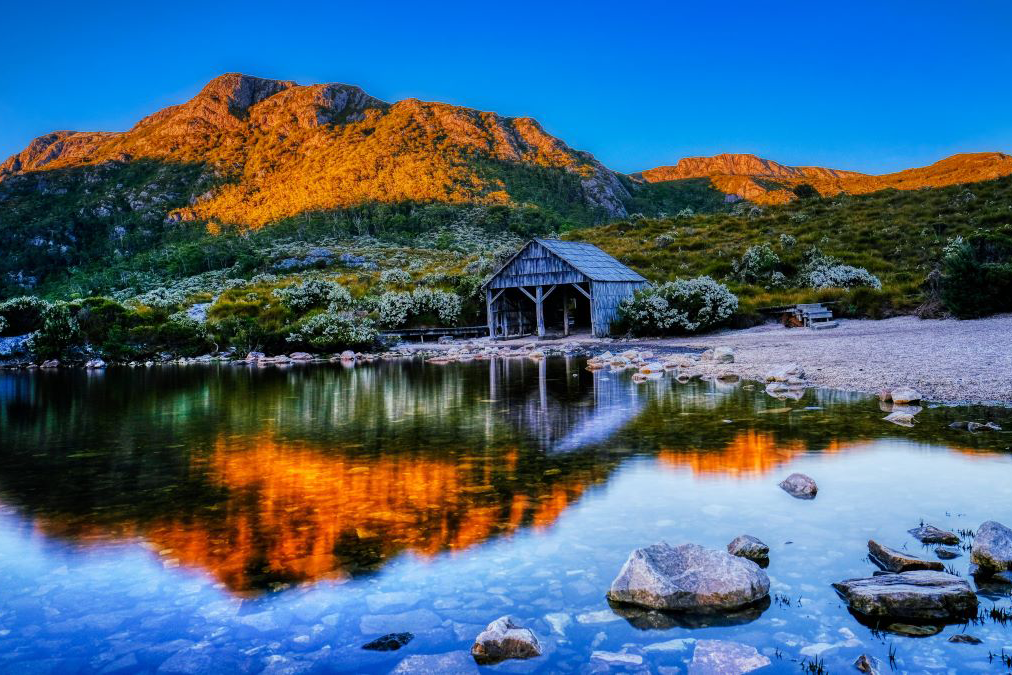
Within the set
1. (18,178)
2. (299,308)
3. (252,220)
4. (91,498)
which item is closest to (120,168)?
(18,178)

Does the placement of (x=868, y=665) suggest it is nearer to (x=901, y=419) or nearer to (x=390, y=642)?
(x=390, y=642)

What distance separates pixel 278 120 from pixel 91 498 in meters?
165

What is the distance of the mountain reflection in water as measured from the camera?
685 cm

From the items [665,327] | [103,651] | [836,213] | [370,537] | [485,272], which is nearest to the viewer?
[103,651]

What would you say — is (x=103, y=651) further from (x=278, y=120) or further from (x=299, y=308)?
(x=278, y=120)

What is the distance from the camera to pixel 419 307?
1654 inches

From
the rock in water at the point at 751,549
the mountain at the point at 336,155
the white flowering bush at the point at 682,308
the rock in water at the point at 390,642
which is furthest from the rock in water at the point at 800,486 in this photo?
the mountain at the point at 336,155

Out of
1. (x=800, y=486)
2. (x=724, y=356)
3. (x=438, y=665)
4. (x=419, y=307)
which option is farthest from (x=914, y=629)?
(x=419, y=307)

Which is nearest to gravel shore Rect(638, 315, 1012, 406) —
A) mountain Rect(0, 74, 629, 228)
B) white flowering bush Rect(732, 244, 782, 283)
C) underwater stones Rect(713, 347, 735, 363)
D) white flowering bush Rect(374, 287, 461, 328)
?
underwater stones Rect(713, 347, 735, 363)

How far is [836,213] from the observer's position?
57.8 m

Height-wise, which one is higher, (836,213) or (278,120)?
(278,120)

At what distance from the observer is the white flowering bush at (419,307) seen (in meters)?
41.6

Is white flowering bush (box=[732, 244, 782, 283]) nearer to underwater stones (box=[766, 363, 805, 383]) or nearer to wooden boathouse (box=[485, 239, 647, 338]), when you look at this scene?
wooden boathouse (box=[485, 239, 647, 338])

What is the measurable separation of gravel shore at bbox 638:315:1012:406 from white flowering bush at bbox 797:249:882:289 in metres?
7.29
